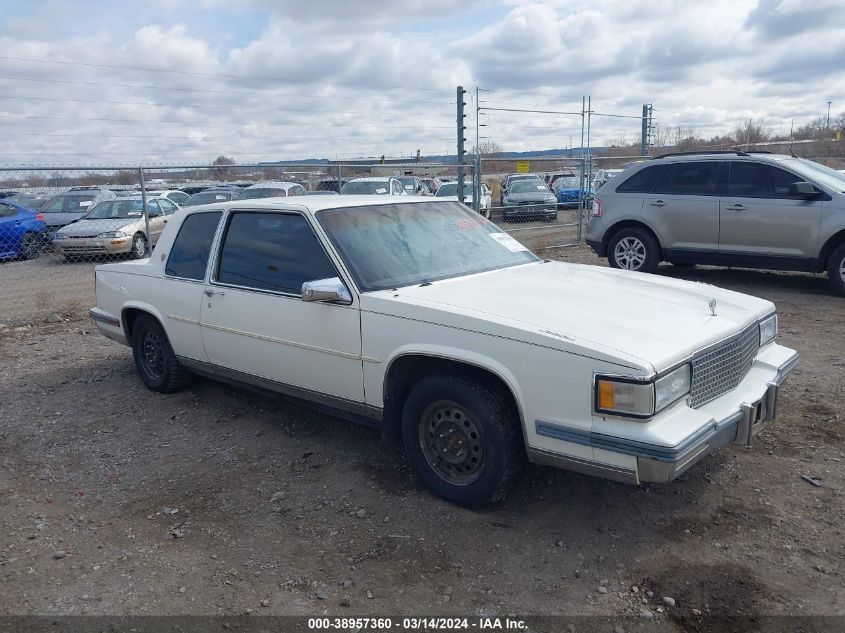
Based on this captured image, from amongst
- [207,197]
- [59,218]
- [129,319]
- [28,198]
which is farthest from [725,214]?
[28,198]

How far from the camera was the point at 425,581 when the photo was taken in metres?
3.30

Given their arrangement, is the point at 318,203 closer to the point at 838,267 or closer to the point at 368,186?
the point at 838,267

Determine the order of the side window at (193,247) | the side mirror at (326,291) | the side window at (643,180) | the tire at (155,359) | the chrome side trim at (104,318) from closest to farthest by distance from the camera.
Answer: the side mirror at (326,291), the side window at (193,247), the tire at (155,359), the chrome side trim at (104,318), the side window at (643,180)

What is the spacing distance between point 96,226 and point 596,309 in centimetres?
1433

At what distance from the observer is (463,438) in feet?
12.5

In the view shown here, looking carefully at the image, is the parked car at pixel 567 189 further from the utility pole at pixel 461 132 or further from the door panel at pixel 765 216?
the door panel at pixel 765 216

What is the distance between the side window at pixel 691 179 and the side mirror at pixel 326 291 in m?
7.36

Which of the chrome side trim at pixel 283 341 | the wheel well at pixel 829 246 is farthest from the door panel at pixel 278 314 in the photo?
the wheel well at pixel 829 246

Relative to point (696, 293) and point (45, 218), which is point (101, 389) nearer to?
point (696, 293)

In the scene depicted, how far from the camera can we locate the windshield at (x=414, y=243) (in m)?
4.34

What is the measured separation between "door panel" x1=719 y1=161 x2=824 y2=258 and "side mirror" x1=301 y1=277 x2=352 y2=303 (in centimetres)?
721

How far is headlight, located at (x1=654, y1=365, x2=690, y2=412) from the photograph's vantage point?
323cm

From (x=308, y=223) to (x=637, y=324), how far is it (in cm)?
216

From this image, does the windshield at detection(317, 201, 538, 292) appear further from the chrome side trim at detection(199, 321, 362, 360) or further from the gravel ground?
the gravel ground
